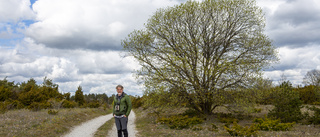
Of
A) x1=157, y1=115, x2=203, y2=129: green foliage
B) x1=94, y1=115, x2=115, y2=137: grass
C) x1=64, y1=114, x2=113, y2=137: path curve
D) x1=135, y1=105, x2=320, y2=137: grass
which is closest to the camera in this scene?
x1=135, y1=105, x2=320, y2=137: grass

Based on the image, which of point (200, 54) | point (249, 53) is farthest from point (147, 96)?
point (249, 53)

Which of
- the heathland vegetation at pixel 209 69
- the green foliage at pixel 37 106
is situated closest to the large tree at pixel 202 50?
the heathland vegetation at pixel 209 69

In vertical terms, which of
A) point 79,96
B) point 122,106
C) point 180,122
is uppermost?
point 79,96

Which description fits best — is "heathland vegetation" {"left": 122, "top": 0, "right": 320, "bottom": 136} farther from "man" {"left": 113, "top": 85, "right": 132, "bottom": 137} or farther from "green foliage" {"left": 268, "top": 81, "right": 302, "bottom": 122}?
"man" {"left": 113, "top": 85, "right": 132, "bottom": 137}

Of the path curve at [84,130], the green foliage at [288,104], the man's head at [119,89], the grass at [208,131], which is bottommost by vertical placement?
the grass at [208,131]

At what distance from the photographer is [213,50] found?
60.5 ft

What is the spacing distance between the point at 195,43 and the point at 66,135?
12.0 m

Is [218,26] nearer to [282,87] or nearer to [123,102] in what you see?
[282,87]

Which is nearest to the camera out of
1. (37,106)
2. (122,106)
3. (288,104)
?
(122,106)

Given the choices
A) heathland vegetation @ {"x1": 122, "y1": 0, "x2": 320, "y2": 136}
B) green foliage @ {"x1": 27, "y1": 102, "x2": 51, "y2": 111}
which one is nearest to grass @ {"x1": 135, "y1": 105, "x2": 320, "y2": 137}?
heathland vegetation @ {"x1": 122, "y1": 0, "x2": 320, "y2": 136}

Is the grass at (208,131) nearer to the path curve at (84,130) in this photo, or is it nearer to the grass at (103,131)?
the grass at (103,131)

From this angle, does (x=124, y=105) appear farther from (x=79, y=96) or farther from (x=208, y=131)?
(x=79, y=96)

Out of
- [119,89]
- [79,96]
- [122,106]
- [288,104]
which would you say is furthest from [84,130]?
[79,96]

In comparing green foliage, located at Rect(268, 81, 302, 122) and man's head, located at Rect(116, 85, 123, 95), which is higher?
man's head, located at Rect(116, 85, 123, 95)
